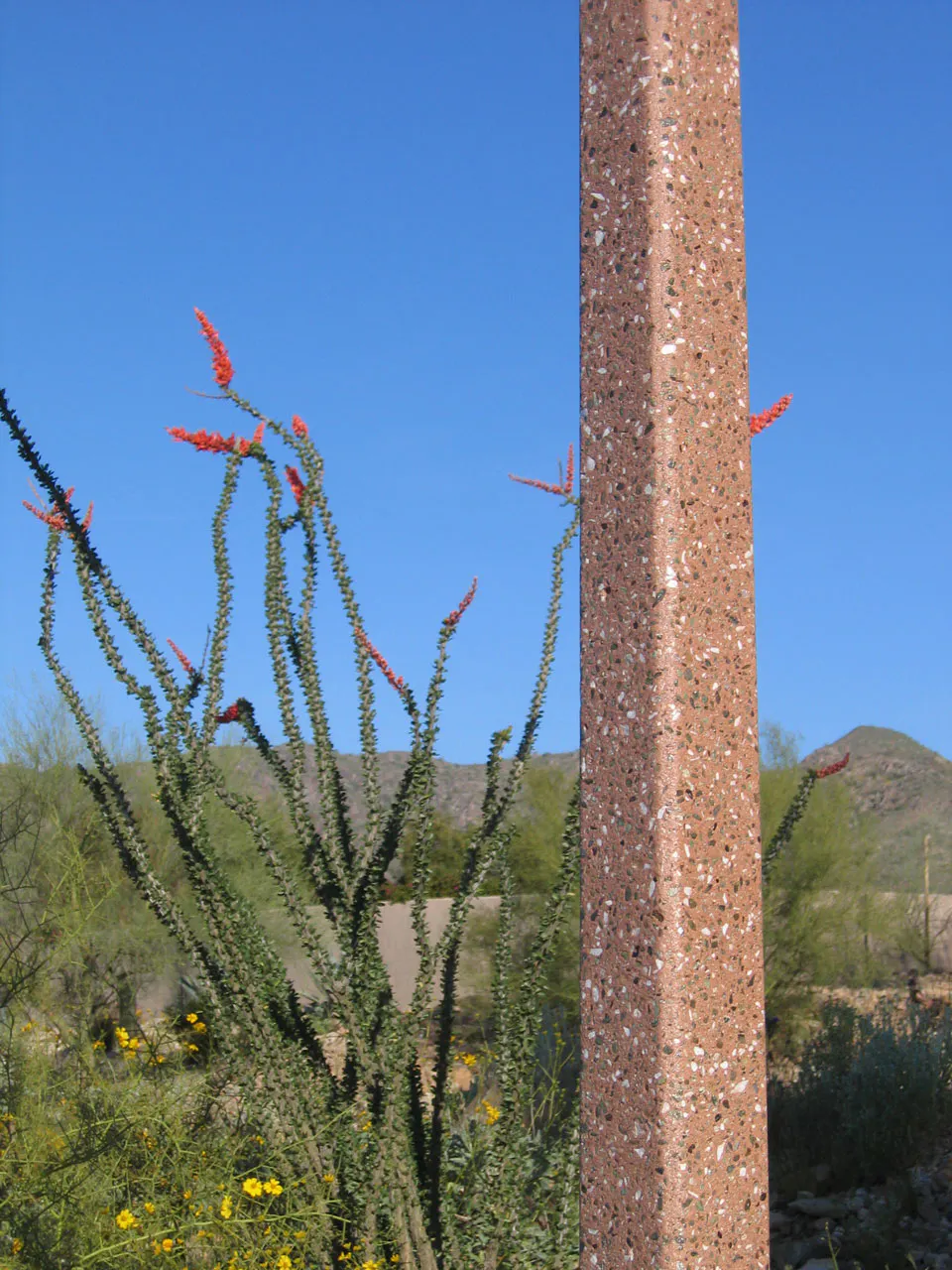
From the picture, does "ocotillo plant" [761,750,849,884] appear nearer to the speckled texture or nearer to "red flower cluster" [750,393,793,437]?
"red flower cluster" [750,393,793,437]

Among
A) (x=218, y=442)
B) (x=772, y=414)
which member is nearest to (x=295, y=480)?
(x=218, y=442)

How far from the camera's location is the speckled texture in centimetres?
187

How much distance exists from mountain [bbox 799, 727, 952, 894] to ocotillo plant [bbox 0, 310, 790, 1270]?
16956mm

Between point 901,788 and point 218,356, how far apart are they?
21901 mm

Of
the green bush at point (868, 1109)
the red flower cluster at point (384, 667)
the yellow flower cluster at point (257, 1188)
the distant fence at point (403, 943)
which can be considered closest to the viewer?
the yellow flower cluster at point (257, 1188)

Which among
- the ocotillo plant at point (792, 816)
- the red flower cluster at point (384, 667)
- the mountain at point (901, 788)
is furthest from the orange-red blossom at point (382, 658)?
the mountain at point (901, 788)

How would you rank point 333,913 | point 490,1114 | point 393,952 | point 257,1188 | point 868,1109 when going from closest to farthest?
point 257,1188, point 333,913, point 490,1114, point 868,1109, point 393,952

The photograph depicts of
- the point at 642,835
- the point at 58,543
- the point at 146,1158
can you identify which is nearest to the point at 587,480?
the point at 642,835

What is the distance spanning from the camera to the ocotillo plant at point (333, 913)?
11.7ft

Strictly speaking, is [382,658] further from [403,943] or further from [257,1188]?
[403,943]

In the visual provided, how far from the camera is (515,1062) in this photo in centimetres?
361

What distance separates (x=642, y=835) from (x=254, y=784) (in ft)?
38.6

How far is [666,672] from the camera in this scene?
6.26 feet

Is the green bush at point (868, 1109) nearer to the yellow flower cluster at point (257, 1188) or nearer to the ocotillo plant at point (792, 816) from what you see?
the ocotillo plant at point (792, 816)
